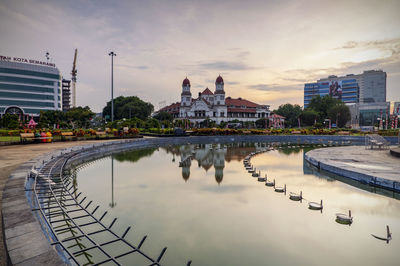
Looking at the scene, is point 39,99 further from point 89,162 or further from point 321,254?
point 321,254

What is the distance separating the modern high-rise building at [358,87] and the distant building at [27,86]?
144 m

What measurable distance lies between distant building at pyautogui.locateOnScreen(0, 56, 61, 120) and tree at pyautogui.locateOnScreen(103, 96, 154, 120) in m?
19.3

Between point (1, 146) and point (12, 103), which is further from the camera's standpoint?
point (12, 103)

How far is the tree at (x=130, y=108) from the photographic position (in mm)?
82438

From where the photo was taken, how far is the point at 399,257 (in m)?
6.35

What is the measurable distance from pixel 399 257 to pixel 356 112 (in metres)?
120

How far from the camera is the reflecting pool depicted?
6441 mm

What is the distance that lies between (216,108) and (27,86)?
204 ft

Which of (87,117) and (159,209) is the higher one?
(87,117)

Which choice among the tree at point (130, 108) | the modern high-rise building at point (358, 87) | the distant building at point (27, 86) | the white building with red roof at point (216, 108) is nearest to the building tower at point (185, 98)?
the white building with red roof at point (216, 108)

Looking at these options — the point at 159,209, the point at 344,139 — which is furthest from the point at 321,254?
the point at 344,139

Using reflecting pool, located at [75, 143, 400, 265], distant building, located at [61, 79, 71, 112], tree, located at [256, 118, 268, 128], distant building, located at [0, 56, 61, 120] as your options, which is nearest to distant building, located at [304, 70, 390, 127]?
tree, located at [256, 118, 268, 128]

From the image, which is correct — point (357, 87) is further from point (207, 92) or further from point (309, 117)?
point (207, 92)

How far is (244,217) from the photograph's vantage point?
8812mm
